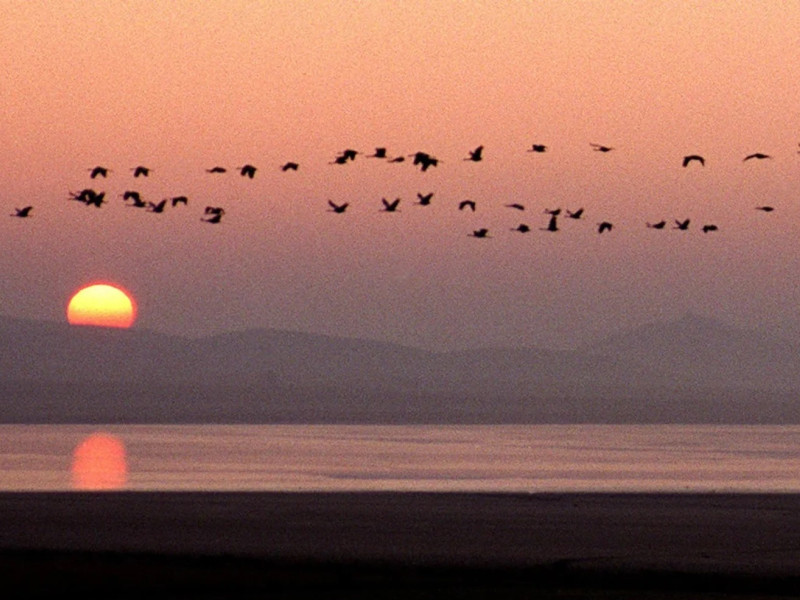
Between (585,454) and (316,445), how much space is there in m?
12.8

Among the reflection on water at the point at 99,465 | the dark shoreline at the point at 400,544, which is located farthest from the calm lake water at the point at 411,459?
the dark shoreline at the point at 400,544

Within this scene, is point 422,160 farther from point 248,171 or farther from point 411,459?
point 411,459

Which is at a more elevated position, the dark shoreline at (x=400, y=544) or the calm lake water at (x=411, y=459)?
the calm lake water at (x=411, y=459)

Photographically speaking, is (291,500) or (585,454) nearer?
(291,500)

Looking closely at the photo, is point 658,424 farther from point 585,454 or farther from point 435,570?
point 435,570

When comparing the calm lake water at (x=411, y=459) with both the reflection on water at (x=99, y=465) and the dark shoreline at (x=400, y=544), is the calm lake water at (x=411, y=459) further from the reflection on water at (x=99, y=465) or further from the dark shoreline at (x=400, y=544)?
the dark shoreline at (x=400, y=544)

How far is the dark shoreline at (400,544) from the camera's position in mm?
31109

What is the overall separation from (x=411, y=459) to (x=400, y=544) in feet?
111

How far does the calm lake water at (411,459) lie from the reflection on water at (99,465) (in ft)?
1.20

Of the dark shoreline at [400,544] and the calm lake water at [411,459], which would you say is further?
the calm lake water at [411,459]

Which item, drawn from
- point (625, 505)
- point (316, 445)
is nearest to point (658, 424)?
point (316, 445)

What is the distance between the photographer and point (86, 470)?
6244 cm

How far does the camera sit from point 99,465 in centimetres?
6569

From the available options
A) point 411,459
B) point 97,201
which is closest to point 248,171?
point 97,201
